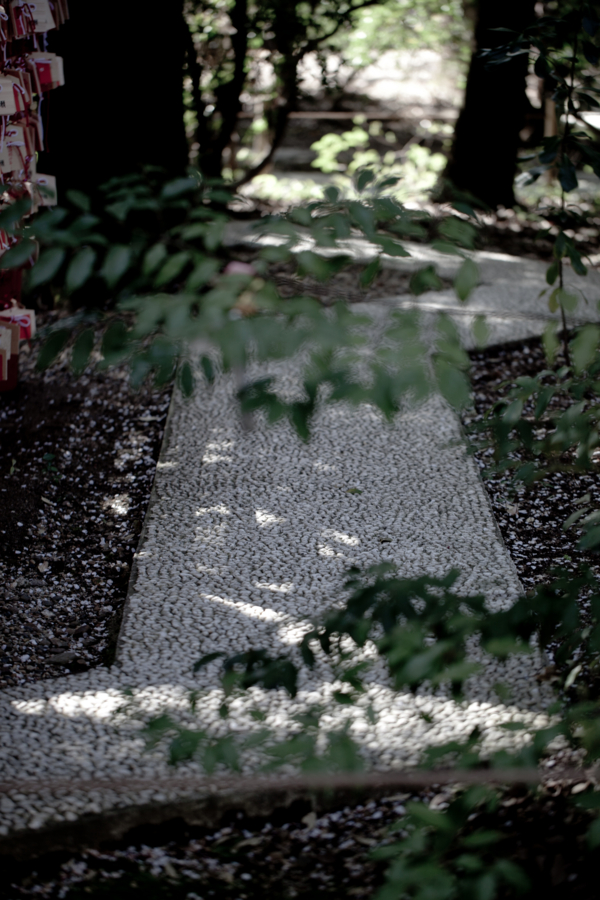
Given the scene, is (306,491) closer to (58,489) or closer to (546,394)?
(58,489)

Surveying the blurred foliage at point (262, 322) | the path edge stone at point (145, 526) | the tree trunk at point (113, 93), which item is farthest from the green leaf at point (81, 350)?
the tree trunk at point (113, 93)

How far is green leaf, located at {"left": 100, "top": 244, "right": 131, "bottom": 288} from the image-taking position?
1026 mm

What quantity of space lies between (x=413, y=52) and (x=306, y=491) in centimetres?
663

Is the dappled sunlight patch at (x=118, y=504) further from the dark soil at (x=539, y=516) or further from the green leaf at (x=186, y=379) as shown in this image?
the green leaf at (x=186, y=379)

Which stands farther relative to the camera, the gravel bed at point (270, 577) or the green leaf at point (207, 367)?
the gravel bed at point (270, 577)

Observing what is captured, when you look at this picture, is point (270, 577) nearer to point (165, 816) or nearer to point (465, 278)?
point (165, 816)

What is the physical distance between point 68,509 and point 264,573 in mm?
918

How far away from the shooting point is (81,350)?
3.32 ft

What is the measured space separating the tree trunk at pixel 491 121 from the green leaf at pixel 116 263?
17.5 feet

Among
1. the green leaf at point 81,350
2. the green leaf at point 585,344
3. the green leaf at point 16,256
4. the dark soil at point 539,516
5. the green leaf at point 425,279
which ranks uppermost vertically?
the green leaf at point 16,256

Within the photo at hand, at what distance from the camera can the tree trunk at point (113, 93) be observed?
4.14 m

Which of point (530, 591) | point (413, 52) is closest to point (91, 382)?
point (530, 591)

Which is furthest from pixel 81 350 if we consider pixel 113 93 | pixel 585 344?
pixel 113 93

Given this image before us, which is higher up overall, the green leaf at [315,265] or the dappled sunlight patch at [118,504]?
the green leaf at [315,265]
